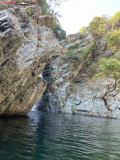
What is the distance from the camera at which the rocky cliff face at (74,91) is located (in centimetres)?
2780

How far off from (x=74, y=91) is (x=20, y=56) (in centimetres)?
2000

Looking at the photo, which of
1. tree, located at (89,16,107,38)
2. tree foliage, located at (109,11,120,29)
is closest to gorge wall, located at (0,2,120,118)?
tree, located at (89,16,107,38)

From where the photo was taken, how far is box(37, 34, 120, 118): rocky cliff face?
27.8m

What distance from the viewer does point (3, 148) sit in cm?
555

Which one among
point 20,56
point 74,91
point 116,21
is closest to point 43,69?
point 20,56

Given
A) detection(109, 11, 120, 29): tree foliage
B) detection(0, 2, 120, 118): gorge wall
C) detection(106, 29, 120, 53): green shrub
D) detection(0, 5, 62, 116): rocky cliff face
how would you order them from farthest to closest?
detection(109, 11, 120, 29): tree foliage, detection(106, 29, 120, 53): green shrub, detection(0, 2, 120, 118): gorge wall, detection(0, 5, 62, 116): rocky cliff face

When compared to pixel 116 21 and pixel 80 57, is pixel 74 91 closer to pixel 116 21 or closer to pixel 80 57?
pixel 80 57

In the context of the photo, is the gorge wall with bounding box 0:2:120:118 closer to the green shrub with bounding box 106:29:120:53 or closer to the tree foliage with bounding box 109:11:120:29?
the green shrub with bounding box 106:29:120:53

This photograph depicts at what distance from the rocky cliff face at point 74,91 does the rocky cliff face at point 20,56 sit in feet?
31.7

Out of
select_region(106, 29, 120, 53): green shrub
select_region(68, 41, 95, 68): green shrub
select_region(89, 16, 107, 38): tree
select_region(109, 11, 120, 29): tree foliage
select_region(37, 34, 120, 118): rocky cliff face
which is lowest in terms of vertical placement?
select_region(37, 34, 120, 118): rocky cliff face

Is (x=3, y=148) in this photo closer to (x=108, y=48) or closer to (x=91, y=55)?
(x=91, y=55)

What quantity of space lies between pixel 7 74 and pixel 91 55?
31181mm

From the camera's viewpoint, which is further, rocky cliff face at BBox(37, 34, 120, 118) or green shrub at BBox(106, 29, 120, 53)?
green shrub at BBox(106, 29, 120, 53)

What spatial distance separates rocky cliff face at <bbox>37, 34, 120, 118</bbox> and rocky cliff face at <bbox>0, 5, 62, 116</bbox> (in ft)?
31.7
